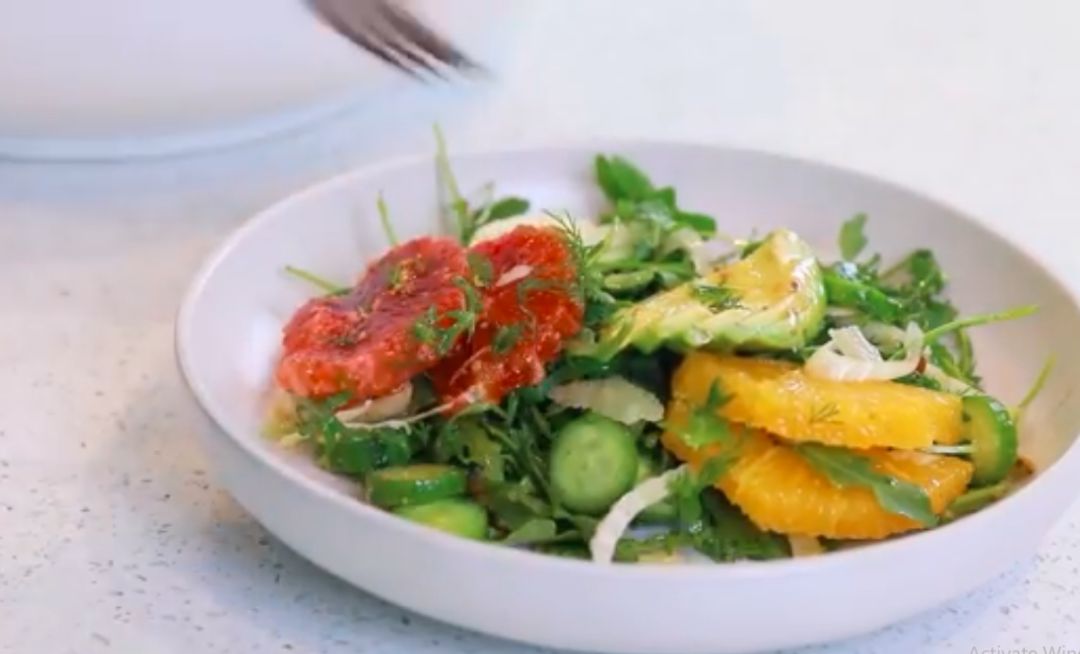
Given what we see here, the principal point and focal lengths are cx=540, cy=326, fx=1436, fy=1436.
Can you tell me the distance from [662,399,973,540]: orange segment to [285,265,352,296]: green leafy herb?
0.31m

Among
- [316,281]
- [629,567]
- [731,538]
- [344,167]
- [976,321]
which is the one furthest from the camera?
[344,167]

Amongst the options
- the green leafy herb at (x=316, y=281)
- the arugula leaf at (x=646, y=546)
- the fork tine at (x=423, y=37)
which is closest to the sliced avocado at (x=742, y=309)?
the arugula leaf at (x=646, y=546)

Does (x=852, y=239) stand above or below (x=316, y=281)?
above

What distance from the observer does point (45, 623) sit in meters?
0.67

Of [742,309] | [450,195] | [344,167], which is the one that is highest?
[742,309]

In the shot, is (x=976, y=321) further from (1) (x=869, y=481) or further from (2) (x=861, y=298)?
(1) (x=869, y=481)

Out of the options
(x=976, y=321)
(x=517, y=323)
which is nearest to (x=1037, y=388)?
(x=976, y=321)

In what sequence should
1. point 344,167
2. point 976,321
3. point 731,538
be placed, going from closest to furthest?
point 731,538, point 976,321, point 344,167

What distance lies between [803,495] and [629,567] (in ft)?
0.40

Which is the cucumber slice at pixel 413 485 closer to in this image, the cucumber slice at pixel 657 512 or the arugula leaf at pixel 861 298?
the cucumber slice at pixel 657 512

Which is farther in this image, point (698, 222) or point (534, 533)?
point (698, 222)

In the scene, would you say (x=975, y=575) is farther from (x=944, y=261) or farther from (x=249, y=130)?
(x=249, y=130)

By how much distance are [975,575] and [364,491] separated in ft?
0.97

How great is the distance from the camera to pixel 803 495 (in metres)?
0.67
